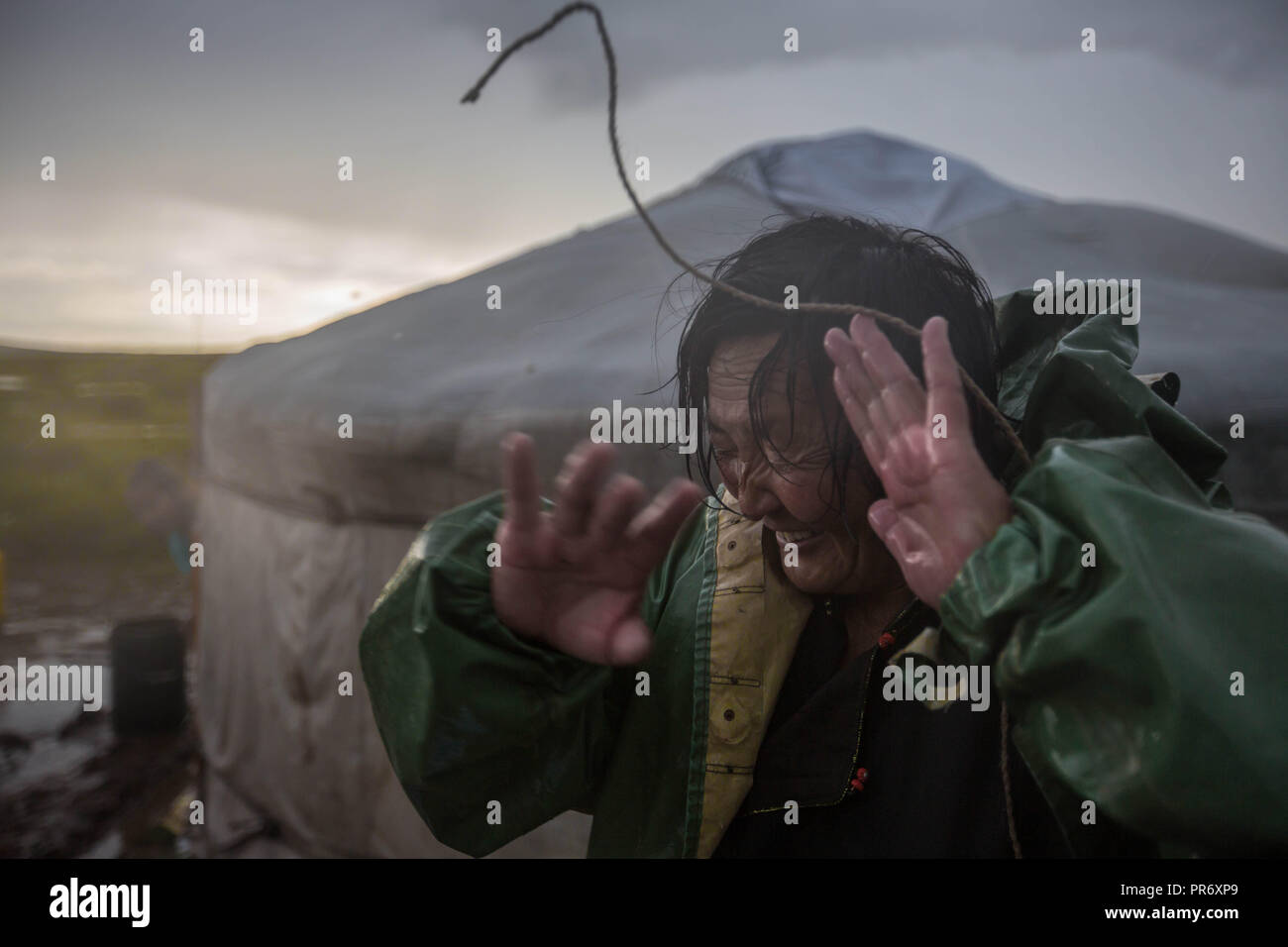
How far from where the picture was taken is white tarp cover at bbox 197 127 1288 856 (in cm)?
213

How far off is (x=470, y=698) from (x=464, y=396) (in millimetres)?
1573

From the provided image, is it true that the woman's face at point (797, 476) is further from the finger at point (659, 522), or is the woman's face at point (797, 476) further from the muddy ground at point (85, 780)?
the muddy ground at point (85, 780)

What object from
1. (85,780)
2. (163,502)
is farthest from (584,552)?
(85,780)

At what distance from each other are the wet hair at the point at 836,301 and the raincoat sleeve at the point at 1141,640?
0.65 ft

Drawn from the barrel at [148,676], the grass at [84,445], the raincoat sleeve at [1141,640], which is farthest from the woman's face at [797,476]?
the grass at [84,445]

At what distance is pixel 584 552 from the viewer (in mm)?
778

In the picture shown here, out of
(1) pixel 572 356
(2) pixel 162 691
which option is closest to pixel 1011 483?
(1) pixel 572 356

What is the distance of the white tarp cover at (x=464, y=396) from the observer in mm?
2135

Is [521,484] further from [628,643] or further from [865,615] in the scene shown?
[865,615]

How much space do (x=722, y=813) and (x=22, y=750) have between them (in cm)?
426

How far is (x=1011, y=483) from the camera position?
79 cm

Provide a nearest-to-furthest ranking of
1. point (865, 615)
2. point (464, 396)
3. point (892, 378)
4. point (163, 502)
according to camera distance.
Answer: point (892, 378) → point (865, 615) → point (464, 396) → point (163, 502)

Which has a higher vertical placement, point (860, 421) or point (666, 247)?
point (666, 247)

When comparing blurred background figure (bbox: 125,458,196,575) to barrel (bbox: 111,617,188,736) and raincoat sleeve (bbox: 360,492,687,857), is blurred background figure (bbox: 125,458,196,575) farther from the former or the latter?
raincoat sleeve (bbox: 360,492,687,857)
